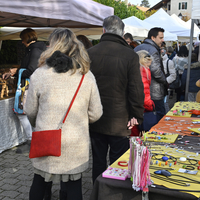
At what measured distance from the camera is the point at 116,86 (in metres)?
2.49

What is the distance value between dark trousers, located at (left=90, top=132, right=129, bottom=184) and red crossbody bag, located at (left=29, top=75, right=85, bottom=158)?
801 mm

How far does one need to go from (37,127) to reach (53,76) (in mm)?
379

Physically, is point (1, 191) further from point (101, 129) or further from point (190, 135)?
point (190, 135)

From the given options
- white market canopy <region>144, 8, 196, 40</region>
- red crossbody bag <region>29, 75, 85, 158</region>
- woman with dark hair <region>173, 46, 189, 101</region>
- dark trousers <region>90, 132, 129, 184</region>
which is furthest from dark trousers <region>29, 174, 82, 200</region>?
white market canopy <region>144, 8, 196, 40</region>

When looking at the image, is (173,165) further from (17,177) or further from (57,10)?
(57,10)

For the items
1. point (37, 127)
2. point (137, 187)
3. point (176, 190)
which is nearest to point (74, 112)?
point (37, 127)

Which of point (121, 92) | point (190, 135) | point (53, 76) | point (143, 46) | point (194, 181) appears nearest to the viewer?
point (194, 181)

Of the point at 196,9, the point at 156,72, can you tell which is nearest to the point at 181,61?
the point at 196,9

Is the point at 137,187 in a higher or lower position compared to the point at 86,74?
lower

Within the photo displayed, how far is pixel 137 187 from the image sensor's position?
159 cm

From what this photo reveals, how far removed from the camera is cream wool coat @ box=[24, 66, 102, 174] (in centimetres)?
189

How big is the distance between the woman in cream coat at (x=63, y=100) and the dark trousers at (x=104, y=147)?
62 centimetres

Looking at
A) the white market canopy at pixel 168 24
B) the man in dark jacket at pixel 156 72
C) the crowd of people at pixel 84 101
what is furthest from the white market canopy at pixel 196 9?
the white market canopy at pixel 168 24

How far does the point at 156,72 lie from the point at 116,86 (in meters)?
1.85
